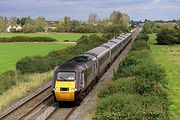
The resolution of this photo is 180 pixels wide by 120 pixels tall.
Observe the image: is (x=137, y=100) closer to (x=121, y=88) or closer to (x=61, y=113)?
Result: (x=121, y=88)

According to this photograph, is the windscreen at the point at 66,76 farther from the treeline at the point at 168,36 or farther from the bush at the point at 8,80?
the treeline at the point at 168,36

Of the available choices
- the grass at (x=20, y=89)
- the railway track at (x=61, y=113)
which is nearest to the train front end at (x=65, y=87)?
the railway track at (x=61, y=113)

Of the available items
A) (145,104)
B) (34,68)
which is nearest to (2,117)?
(145,104)

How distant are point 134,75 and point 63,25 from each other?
6523 inches

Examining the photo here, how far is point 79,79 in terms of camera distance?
2297cm

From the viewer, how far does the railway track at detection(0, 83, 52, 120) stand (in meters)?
21.6

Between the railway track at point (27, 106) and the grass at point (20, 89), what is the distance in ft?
3.69

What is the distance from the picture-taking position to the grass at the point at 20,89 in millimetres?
26394

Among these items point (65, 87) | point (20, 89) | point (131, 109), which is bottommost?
point (20, 89)

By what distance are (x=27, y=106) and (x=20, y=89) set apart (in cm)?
667

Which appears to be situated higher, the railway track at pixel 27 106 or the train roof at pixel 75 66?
the train roof at pixel 75 66

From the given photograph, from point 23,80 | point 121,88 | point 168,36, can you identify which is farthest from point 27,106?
point 168,36

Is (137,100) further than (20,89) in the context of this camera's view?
No

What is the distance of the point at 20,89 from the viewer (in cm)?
3075
